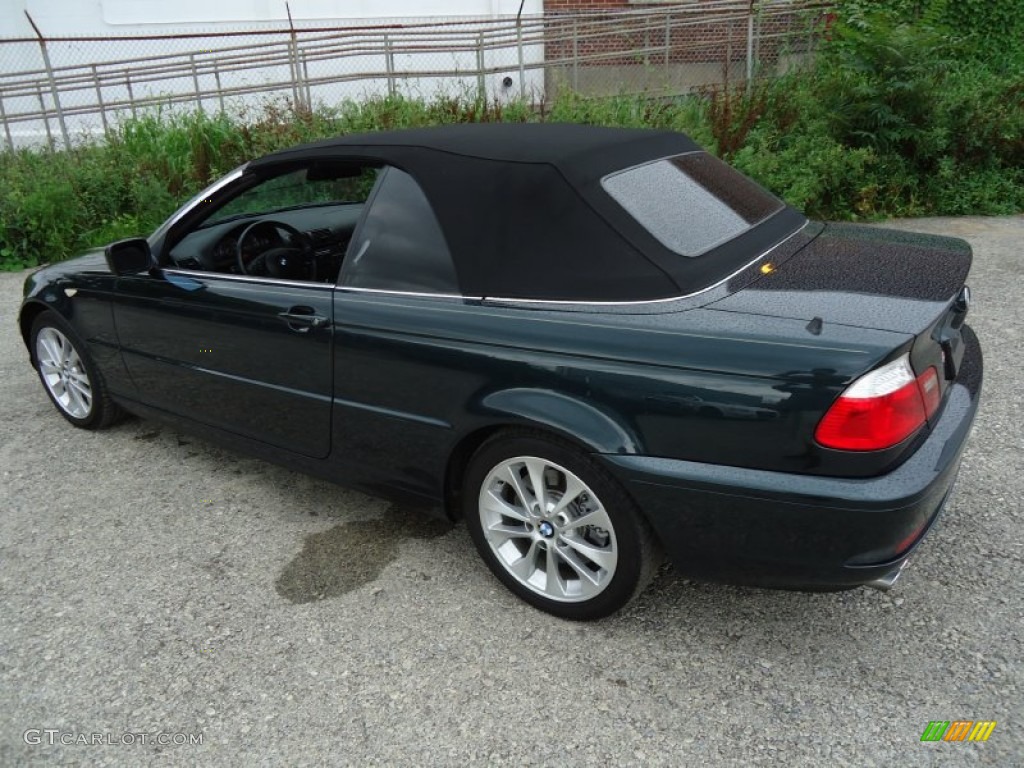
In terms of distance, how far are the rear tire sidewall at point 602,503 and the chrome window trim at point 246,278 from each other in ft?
3.06

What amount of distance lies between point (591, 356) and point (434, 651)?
3.67 ft

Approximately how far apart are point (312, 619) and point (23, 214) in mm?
7639

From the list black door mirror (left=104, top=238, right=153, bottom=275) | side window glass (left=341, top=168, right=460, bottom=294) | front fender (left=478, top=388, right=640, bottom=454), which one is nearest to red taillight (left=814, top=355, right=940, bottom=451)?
front fender (left=478, top=388, right=640, bottom=454)

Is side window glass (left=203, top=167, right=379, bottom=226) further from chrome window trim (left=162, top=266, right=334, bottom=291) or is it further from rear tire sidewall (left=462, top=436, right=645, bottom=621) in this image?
rear tire sidewall (left=462, top=436, right=645, bottom=621)

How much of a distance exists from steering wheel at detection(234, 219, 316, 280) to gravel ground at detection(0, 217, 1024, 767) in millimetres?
1040

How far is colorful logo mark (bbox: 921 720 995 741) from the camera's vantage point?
2.29m

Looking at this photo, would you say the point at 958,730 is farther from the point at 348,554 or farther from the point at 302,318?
the point at 302,318

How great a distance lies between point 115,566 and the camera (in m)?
3.30

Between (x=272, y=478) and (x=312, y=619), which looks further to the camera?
(x=272, y=478)

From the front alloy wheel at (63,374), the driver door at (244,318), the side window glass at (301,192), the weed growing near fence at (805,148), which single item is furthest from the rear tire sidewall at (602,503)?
the weed growing near fence at (805,148)

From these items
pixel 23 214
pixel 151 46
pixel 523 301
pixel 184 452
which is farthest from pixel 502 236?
pixel 151 46

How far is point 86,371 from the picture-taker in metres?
4.35

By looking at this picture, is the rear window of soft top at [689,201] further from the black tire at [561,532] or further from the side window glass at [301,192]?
the side window glass at [301,192]

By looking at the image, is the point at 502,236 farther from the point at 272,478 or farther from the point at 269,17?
the point at 269,17
